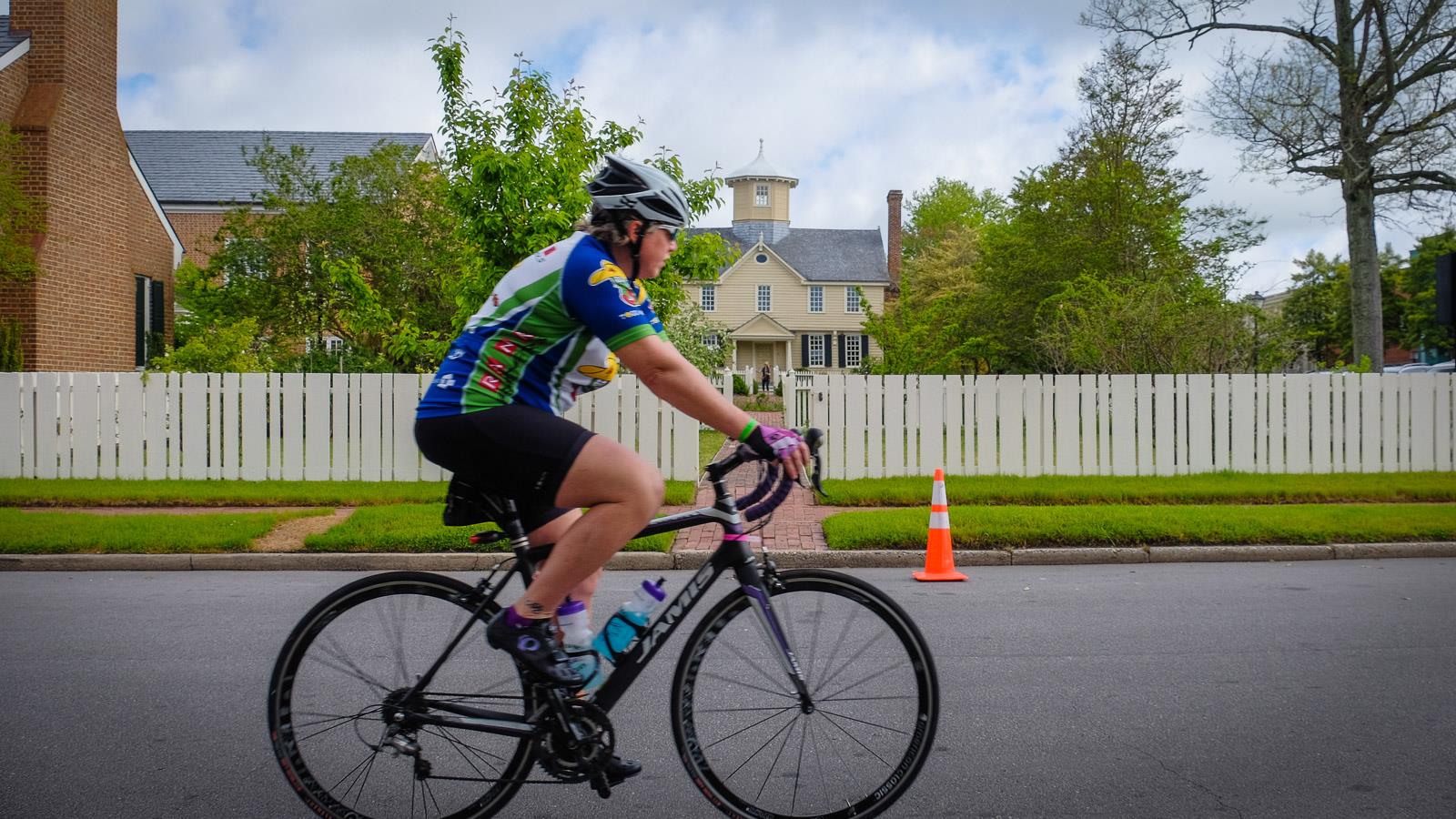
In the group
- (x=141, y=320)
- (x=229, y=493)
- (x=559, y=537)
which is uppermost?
(x=141, y=320)

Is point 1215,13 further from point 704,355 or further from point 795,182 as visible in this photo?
point 795,182

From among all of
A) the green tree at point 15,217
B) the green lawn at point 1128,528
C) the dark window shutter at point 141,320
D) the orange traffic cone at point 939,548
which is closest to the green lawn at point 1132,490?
the green lawn at point 1128,528

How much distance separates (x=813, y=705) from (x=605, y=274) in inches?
57.5

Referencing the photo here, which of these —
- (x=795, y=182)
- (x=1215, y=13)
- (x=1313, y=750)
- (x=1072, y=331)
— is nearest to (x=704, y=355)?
(x=1072, y=331)

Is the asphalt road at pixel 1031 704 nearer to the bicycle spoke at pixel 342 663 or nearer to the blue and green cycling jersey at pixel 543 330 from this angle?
the bicycle spoke at pixel 342 663

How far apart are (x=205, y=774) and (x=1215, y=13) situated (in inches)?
1078

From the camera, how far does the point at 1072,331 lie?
61.1ft

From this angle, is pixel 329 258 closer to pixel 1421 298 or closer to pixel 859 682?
pixel 859 682

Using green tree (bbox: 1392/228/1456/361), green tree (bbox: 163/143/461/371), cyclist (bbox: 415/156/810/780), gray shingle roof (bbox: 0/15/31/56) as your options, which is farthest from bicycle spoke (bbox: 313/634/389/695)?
green tree (bbox: 1392/228/1456/361)

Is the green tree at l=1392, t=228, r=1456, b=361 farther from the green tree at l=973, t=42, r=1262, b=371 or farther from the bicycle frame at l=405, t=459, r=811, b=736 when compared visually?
the bicycle frame at l=405, t=459, r=811, b=736

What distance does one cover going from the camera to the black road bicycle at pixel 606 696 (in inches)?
132

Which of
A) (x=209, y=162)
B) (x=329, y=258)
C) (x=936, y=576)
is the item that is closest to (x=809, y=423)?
(x=936, y=576)

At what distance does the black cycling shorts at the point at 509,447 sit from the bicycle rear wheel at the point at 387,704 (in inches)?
16.7

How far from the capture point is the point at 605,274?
3119 millimetres
